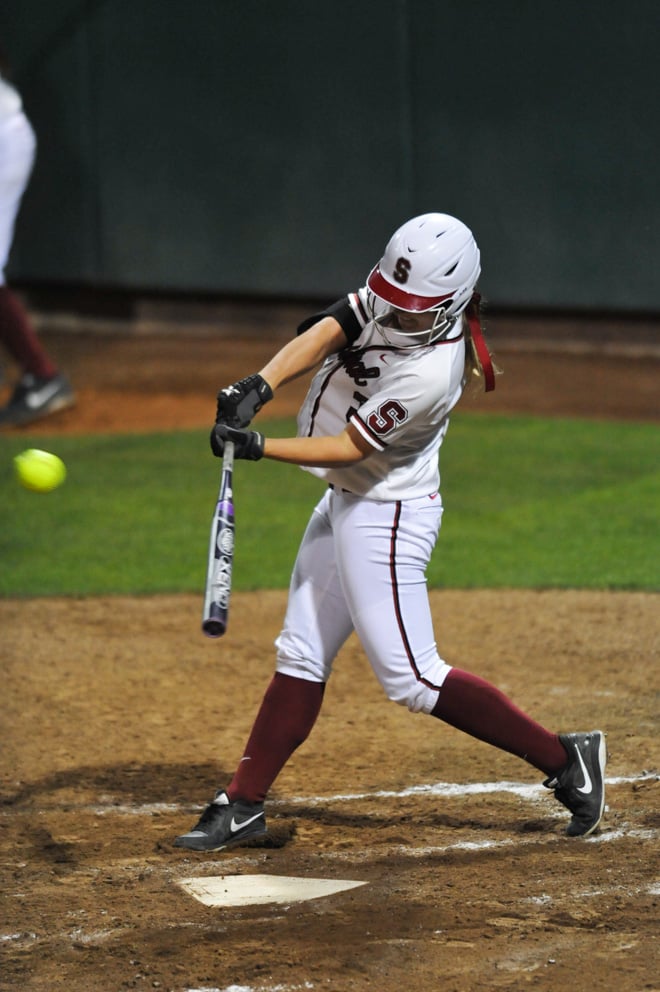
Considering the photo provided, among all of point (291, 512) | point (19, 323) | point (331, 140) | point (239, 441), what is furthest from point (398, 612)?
point (331, 140)

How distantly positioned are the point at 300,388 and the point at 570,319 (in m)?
2.33

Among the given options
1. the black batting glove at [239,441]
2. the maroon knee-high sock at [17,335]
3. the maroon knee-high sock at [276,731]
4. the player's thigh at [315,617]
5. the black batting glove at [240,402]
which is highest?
the black batting glove at [240,402]

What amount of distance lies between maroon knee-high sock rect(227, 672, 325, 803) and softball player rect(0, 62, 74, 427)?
5.01m

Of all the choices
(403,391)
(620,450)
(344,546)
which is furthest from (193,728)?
(620,450)

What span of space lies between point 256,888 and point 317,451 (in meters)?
1.06

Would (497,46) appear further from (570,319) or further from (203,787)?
(203,787)

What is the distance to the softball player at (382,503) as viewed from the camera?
3.59m

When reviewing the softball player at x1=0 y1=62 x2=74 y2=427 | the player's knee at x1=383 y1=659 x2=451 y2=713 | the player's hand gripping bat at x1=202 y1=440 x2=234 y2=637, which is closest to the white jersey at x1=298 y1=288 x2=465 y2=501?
the player's hand gripping bat at x1=202 y1=440 x2=234 y2=637

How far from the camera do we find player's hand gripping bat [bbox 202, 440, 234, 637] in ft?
11.0

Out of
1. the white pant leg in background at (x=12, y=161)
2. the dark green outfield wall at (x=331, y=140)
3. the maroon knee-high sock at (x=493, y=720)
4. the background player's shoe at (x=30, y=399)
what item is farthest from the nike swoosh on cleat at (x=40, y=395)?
the maroon knee-high sock at (x=493, y=720)

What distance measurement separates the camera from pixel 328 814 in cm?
414

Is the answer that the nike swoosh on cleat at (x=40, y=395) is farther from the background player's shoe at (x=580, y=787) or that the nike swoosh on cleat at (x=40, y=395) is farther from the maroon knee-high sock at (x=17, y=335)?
the background player's shoe at (x=580, y=787)

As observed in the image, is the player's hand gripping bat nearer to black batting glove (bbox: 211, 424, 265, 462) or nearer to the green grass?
black batting glove (bbox: 211, 424, 265, 462)

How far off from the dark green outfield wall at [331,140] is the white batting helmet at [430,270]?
25.2 ft
